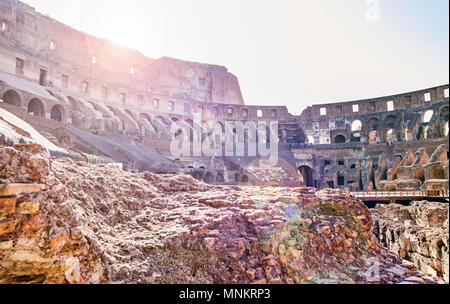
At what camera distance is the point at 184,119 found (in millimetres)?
40656

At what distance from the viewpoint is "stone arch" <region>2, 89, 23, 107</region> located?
23.1 meters

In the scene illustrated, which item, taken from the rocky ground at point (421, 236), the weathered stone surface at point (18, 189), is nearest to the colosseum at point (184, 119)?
the rocky ground at point (421, 236)

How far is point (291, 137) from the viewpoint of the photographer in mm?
39438

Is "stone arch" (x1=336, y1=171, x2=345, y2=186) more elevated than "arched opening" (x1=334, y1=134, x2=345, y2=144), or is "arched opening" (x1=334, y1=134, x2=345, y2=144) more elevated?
"arched opening" (x1=334, y1=134, x2=345, y2=144)

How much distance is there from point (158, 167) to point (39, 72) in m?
18.1

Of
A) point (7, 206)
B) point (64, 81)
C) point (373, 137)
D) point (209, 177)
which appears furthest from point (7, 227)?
point (373, 137)

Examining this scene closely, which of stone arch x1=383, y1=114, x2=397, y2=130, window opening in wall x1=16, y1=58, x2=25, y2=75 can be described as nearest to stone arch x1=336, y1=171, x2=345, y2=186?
stone arch x1=383, y1=114, x2=397, y2=130

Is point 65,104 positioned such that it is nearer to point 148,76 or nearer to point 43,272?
point 148,76

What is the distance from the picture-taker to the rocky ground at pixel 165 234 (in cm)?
394

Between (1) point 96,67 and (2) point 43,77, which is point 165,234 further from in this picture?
(1) point 96,67

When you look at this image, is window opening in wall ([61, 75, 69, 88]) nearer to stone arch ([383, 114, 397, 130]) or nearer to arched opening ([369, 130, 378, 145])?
arched opening ([369, 130, 378, 145])

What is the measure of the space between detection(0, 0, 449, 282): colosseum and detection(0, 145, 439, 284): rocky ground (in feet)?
35.2

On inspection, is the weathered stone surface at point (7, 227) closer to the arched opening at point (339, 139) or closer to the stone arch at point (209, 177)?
the stone arch at point (209, 177)

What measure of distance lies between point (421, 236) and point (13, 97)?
2897cm
